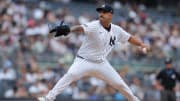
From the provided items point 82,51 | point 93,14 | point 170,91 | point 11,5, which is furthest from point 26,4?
point 82,51

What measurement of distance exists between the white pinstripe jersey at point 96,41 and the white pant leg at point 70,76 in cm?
18

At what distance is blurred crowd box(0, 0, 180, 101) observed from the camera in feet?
51.3

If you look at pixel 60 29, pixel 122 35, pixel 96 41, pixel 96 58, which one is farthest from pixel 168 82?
pixel 60 29

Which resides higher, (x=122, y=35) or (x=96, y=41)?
(x=96, y=41)

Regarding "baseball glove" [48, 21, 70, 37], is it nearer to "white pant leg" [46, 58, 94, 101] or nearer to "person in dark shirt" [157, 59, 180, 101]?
"white pant leg" [46, 58, 94, 101]

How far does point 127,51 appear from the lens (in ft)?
59.9

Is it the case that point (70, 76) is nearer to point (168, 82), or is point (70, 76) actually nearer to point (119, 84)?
point (119, 84)

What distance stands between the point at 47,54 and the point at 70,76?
7.08 m

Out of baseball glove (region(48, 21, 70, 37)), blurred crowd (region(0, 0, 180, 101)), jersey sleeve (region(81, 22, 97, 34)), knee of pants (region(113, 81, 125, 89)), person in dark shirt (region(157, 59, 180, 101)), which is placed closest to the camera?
baseball glove (region(48, 21, 70, 37))

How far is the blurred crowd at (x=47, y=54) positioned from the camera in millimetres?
15633

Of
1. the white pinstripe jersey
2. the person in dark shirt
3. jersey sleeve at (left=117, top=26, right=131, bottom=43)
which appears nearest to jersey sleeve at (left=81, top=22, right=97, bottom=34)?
the white pinstripe jersey

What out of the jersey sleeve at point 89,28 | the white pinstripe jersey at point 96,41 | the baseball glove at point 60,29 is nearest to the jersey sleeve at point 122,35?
the white pinstripe jersey at point 96,41

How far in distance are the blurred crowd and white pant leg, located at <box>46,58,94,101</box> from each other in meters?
5.27

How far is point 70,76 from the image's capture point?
995 centimetres
